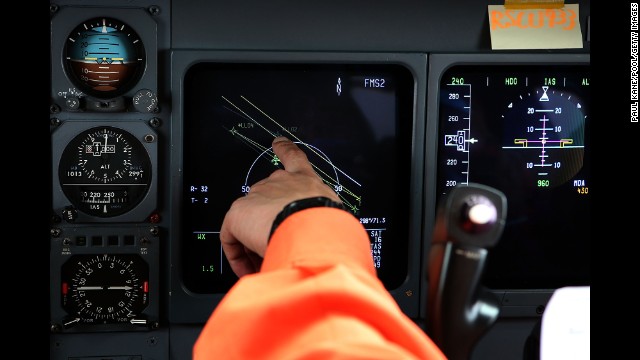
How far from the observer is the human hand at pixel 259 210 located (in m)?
1.38

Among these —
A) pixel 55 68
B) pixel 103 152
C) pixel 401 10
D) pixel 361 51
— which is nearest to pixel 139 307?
pixel 103 152

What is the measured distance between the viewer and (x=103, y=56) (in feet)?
6.75

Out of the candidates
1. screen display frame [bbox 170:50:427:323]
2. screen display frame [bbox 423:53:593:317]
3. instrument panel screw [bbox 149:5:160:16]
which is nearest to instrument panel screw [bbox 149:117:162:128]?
screen display frame [bbox 170:50:427:323]

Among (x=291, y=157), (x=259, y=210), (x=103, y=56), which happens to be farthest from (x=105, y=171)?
(x=259, y=210)

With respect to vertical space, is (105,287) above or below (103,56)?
below

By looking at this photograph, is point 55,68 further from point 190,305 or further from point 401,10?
point 401,10

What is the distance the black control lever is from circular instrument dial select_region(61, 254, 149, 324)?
1128 millimetres

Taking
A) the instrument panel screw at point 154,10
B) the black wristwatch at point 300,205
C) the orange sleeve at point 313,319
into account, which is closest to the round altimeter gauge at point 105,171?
the instrument panel screw at point 154,10

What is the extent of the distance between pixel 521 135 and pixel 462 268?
1132 mm

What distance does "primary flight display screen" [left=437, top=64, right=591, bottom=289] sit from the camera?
217 cm

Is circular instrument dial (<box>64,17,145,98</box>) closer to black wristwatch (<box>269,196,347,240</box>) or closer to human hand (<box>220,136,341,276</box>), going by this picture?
human hand (<box>220,136,341,276</box>)

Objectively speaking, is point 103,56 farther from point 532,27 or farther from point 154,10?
point 532,27

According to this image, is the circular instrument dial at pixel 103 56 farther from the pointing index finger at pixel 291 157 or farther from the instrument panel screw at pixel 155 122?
the pointing index finger at pixel 291 157

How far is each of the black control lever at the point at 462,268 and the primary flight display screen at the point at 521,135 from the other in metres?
1.04
